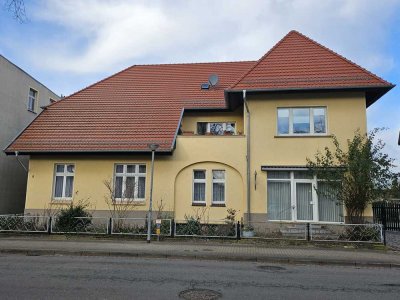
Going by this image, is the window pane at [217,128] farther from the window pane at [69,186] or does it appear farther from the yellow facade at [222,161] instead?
the window pane at [69,186]

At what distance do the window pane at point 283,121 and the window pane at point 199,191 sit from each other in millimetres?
4487

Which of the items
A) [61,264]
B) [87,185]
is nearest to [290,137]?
[87,185]

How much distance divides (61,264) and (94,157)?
32.5 ft

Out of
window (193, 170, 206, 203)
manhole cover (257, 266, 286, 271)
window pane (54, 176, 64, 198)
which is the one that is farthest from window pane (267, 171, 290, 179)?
window pane (54, 176, 64, 198)

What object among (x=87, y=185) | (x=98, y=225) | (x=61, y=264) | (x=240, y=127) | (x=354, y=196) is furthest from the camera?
(x=240, y=127)

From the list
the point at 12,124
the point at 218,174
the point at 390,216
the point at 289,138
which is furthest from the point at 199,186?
the point at 12,124

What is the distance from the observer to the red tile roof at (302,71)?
1847 cm

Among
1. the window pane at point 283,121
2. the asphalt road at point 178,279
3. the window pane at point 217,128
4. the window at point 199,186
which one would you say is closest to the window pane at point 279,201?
the window pane at point 283,121

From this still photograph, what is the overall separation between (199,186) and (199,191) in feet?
0.79

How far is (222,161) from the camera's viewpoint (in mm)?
19312

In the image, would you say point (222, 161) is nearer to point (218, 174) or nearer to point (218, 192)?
point (218, 174)

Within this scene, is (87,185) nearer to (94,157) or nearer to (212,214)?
(94,157)

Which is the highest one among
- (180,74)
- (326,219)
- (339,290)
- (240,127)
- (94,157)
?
(180,74)

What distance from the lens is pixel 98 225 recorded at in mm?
17969
